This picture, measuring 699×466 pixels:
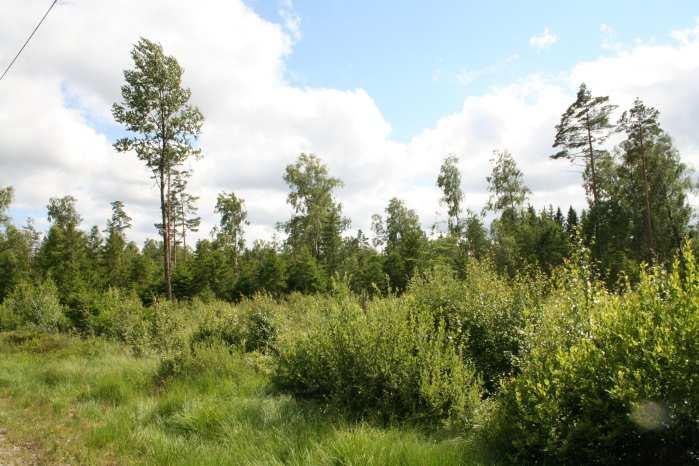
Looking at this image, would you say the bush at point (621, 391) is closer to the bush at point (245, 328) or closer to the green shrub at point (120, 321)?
the bush at point (245, 328)

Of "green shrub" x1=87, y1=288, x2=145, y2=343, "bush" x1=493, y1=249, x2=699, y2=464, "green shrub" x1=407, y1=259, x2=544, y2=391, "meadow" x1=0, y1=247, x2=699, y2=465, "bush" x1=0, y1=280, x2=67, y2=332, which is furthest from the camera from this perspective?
"bush" x1=0, y1=280, x2=67, y2=332

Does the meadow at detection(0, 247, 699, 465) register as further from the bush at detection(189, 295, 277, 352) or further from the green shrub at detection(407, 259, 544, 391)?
the bush at detection(189, 295, 277, 352)

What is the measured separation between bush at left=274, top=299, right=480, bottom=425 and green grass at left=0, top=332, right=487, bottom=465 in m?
0.34

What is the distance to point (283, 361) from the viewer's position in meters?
7.34

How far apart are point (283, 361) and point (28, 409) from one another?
4.87 metres

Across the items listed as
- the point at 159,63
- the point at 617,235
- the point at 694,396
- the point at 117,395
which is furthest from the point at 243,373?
the point at 617,235

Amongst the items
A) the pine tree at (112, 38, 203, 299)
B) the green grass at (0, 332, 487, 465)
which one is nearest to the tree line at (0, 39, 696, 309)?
the pine tree at (112, 38, 203, 299)

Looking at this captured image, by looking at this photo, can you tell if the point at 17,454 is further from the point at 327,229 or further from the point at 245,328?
the point at 327,229

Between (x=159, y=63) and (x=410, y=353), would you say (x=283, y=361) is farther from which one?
(x=159, y=63)

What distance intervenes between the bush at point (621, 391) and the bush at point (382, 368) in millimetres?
999

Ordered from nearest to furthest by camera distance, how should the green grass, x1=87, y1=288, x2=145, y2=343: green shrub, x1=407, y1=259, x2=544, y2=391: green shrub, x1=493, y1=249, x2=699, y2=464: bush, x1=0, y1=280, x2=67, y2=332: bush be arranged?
x1=493, y1=249, x2=699, y2=464: bush, the green grass, x1=407, y1=259, x2=544, y2=391: green shrub, x1=87, y1=288, x2=145, y2=343: green shrub, x1=0, y1=280, x2=67, y2=332: bush

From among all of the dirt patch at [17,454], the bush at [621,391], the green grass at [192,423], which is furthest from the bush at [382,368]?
the dirt patch at [17,454]

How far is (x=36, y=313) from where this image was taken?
20.0 m

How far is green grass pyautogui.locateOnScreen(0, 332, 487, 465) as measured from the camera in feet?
14.8
